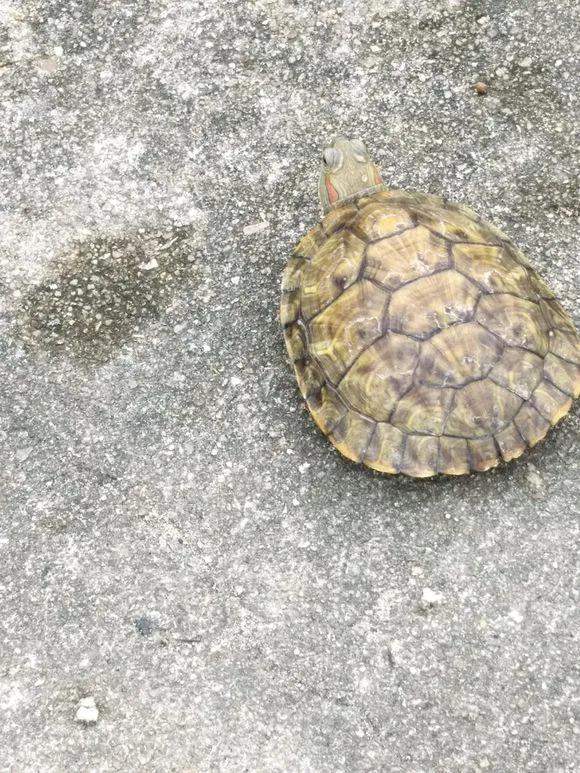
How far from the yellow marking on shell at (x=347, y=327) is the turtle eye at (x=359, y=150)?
0.90 m

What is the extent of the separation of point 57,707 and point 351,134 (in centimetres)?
321

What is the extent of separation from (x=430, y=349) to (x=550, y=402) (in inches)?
22.3

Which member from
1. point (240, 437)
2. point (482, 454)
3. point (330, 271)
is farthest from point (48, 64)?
point (482, 454)

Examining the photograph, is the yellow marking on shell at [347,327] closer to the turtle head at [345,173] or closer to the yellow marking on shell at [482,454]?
the yellow marking on shell at [482,454]

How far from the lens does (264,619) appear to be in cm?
334

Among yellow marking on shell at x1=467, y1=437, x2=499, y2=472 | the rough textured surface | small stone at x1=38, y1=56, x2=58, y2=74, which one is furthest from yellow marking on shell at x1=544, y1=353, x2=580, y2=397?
small stone at x1=38, y1=56, x2=58, y2=74

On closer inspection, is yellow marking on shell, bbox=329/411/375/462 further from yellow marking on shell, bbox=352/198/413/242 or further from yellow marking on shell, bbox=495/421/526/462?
yellow marking on shell, bbox=352/198/413/242

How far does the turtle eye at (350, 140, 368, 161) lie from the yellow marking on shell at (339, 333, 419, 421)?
1164 millimetres

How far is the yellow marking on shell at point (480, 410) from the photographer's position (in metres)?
3.16

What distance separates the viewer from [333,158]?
3.90 meters

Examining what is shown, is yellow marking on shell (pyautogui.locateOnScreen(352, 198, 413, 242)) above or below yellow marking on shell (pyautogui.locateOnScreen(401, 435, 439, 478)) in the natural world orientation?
above

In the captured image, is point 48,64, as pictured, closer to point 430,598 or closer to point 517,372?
point 517,372

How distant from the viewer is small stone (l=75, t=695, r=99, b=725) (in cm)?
321

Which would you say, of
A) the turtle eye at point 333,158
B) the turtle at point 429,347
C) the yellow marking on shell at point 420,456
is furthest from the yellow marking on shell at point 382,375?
the turtle eye at point 333,158
